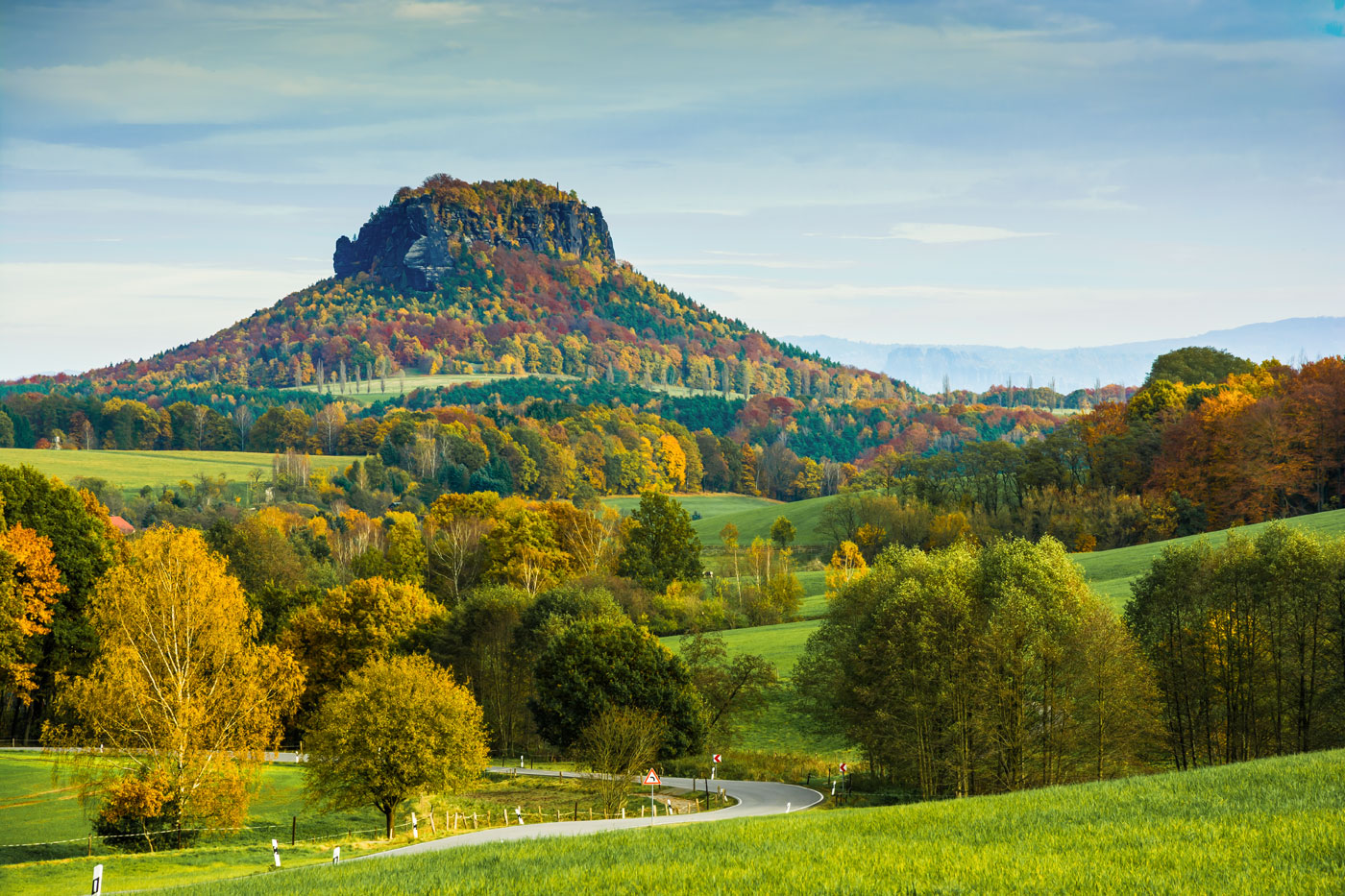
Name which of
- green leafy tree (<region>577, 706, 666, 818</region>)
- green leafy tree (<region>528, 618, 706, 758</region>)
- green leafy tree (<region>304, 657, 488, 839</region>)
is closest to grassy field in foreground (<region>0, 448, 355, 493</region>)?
green leafy tree (<region>528, 618, 706, 758</region>)

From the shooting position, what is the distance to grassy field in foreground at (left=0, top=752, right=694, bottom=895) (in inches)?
1121

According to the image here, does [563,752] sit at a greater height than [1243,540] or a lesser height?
lesser

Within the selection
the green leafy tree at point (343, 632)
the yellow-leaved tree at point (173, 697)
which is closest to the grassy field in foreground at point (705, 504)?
the green leafy tree at point (343, 632)

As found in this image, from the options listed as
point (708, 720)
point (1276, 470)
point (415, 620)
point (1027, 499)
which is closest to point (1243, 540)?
point (708, 720)

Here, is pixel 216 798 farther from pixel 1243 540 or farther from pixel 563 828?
pixel 1243 540

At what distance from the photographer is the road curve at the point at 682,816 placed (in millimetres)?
31641

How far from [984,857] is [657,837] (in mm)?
6325

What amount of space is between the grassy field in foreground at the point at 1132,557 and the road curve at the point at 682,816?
24701 millimetres

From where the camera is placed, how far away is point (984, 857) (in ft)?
45.9

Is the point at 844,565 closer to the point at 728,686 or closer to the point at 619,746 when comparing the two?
the point at 728,686

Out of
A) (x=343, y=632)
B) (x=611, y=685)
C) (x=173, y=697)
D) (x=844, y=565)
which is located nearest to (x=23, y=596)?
(x=173, y=697)

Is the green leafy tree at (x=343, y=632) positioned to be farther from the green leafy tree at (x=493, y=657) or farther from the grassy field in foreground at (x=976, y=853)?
the grassy field in foreground at (x=976, y=853)

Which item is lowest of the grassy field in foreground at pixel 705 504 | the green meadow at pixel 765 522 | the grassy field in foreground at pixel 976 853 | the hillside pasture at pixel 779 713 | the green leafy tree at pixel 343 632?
the hillside pasture at pixel 779 713

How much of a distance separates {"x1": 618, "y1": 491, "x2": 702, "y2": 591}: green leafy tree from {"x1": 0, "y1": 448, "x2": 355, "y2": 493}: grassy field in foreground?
85276 mm
